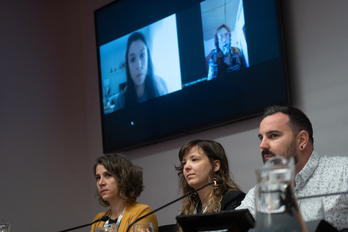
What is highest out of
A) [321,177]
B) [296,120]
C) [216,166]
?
[296,120]

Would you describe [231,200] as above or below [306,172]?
below

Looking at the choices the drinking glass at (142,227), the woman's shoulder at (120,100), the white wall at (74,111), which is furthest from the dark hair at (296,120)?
the woman's shoulder at (120,100)

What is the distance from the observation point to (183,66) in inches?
129

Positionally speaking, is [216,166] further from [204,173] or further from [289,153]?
[289,153]

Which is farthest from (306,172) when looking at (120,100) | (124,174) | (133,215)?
(120,100)

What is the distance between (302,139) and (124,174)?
54.3 inches

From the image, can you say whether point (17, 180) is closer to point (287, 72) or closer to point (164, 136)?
point (164, 136)

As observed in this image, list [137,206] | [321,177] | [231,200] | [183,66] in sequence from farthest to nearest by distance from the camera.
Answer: [183,66]
[137,206]
[231,200]
[321,177]

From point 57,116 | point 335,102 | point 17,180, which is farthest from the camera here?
point 57,116

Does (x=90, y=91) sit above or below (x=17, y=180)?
above

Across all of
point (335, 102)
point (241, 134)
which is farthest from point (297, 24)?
point (241, 134)

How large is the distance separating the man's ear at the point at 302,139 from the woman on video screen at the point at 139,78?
156 cm

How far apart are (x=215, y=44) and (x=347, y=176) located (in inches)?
62.4

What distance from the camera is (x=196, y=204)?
266 cm
